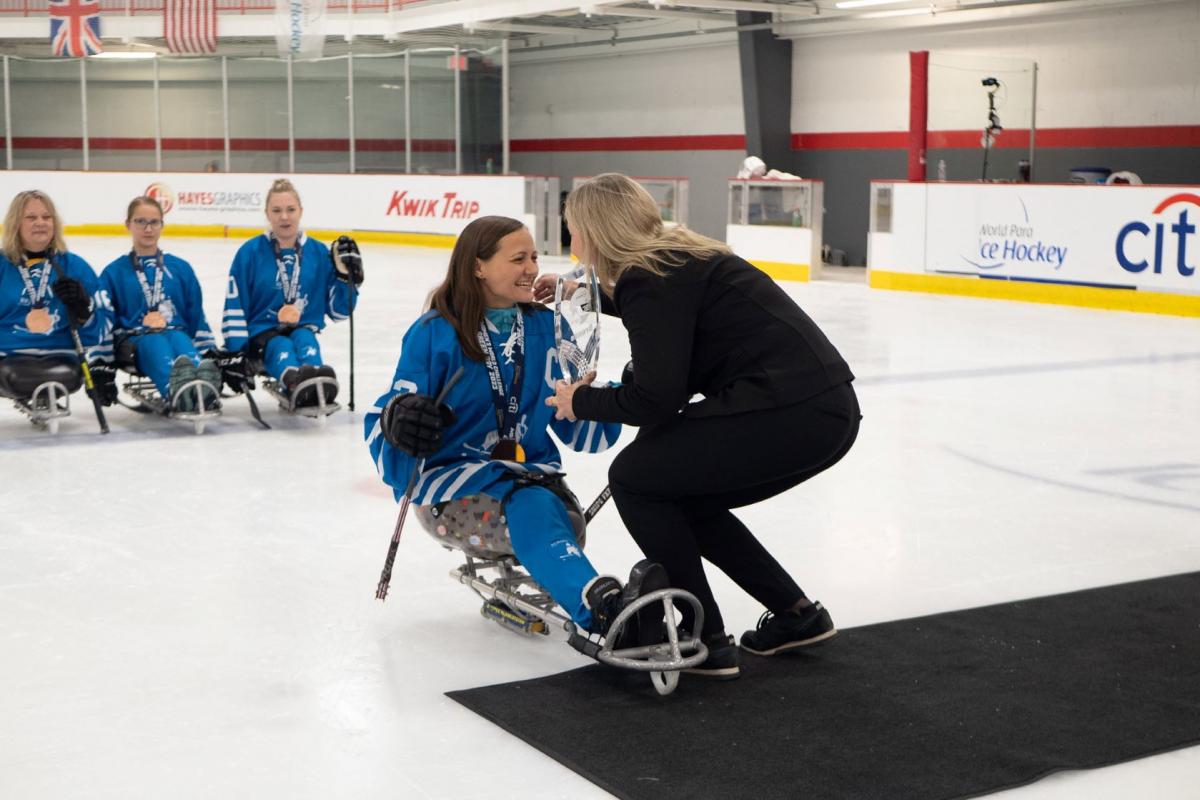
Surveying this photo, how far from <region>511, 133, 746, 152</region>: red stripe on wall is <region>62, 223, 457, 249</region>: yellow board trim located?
12.0ft

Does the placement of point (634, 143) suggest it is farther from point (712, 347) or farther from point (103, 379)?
point (712, 347)

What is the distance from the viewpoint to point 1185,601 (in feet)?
12.5

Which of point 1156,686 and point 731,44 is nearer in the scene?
point 1156,686

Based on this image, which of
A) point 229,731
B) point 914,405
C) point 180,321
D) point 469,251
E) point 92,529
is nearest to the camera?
point 229,731

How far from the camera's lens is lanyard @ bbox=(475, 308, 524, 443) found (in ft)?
11.2

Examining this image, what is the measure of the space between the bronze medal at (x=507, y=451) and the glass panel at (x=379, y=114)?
62.4 feet

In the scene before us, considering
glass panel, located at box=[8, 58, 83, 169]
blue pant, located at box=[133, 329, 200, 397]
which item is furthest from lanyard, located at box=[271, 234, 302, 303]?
glass panel, located at box=[8, 58, 83, 169]

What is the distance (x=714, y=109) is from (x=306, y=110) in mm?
6611

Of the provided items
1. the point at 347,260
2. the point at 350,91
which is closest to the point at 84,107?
the point at 350,91

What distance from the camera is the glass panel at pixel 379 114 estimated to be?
2214 centimetres

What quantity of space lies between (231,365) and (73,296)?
32.6 inches

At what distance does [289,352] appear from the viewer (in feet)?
21.8

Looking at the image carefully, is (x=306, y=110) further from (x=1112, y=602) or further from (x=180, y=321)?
(x=1112, y=602)

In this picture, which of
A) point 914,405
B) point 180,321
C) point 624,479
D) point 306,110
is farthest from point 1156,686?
point 306,110
